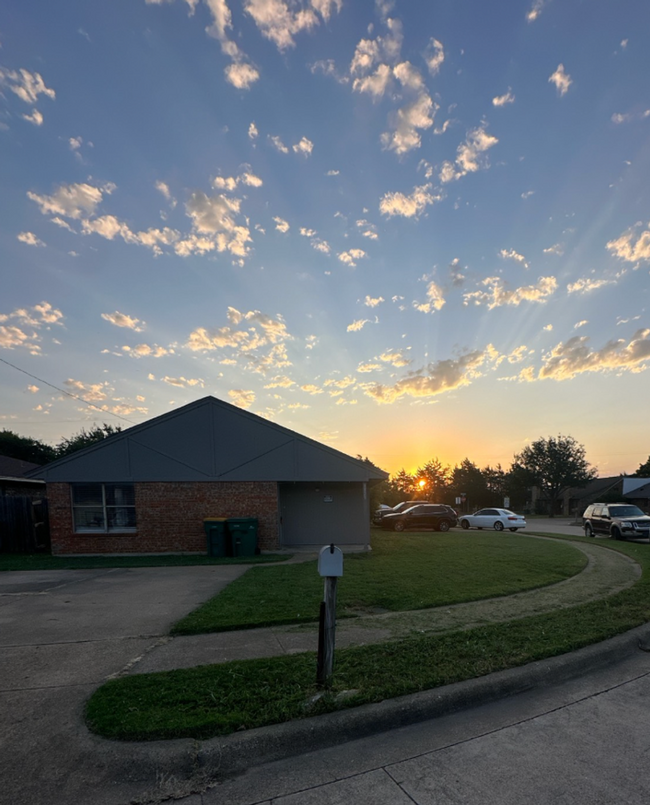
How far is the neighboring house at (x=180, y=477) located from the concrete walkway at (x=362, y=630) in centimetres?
794

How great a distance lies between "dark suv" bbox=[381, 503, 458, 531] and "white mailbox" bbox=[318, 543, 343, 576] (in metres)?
20.7

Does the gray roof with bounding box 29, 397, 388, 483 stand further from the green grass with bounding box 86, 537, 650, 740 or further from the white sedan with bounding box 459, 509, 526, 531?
the white sedan with bounding box 459, 509, 526, 531

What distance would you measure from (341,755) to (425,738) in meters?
0.65

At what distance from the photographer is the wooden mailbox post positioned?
12.4ft

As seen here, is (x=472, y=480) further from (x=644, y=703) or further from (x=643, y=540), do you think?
(x=644, y=703)

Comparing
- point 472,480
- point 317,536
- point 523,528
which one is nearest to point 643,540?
point 523,528

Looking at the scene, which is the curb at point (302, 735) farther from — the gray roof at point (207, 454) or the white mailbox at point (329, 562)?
the gray roof at point (207, 454)

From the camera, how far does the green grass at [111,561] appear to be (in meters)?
11.6

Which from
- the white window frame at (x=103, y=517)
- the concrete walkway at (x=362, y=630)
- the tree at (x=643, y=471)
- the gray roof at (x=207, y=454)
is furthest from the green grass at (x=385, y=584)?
the tree at (x=643, y=471)

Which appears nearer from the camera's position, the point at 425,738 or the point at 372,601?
the point at 425,738

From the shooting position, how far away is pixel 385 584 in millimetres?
8461

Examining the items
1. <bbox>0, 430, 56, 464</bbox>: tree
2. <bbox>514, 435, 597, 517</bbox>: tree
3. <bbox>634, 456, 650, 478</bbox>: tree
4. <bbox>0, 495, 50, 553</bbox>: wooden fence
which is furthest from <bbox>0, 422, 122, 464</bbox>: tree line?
<bbox>634, 456, 650, 478</bbox>: tree

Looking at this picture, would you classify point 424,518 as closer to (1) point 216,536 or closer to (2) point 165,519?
(1) point 216,536

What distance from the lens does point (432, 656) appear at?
4.48 metres
